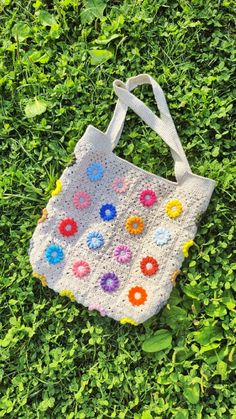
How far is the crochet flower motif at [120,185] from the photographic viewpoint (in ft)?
6.21

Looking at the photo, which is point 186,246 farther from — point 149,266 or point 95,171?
point 95,171

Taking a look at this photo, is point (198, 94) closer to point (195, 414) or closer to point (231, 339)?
point (231, 339)

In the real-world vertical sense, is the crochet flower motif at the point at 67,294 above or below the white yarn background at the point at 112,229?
below

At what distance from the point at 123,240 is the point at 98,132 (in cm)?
37

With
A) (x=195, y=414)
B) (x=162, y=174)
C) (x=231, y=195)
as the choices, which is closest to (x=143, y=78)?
(x=162, y=174)

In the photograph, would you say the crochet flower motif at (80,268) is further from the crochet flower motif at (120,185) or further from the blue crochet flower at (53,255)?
the crochet flower motif at (120,185)

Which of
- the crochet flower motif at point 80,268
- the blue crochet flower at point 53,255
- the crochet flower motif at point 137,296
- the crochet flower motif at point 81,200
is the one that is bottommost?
the crochet flower motif at point 137,296

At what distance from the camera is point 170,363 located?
1866 millimetres

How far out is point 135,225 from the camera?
188 cm

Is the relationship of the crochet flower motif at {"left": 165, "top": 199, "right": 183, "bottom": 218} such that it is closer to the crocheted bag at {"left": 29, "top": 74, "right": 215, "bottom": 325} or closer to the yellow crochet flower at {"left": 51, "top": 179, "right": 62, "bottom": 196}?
the crocheted bag at {"left": 29, "top": 74, "right": 215, "bottom": 325}

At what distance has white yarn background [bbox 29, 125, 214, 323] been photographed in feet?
6.05

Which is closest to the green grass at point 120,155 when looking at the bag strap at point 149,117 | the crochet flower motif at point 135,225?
the bag strap at point 149,117

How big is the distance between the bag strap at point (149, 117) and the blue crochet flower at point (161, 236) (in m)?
0.18

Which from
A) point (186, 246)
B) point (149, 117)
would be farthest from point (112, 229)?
point (149, 117)
